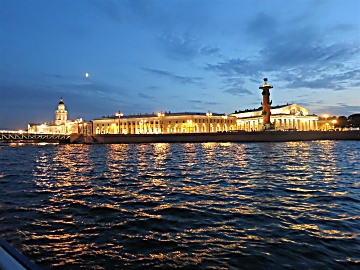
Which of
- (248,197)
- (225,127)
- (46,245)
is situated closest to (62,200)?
(46,245)

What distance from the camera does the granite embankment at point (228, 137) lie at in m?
68.9

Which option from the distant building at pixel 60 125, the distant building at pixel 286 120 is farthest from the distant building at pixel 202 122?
the distant building at pixel 60 125

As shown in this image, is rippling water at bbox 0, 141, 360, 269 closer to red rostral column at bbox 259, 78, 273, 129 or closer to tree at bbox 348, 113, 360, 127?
red rostral column at bbox 259, 78, 273, 129

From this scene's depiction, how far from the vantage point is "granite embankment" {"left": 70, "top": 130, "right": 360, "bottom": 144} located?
6888cm

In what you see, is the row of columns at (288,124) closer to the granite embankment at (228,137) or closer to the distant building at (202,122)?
the distant building at (202,122)

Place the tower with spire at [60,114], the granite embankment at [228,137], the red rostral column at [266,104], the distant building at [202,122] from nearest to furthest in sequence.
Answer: the granite embankment at [228,137] < the red rostral column at [266,104] < the distant building at [202,122] < the tower with spire at [60,114]

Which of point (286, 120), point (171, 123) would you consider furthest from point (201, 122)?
point (286, 120)

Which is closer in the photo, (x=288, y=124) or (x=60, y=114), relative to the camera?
(x=288, y=124)

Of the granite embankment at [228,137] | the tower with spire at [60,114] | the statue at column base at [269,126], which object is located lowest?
the granite embankment at [228,137]

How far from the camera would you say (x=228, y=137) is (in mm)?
72812

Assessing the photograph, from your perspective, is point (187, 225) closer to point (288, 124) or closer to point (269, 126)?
point (269, 126)

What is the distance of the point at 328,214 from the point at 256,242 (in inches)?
111

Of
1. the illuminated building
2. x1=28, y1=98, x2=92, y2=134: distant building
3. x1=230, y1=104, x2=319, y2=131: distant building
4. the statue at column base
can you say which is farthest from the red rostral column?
x1=28, y1=98, x2=92, y2=134: distant building

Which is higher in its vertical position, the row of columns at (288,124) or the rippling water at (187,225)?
the row of columns at (288,124)
